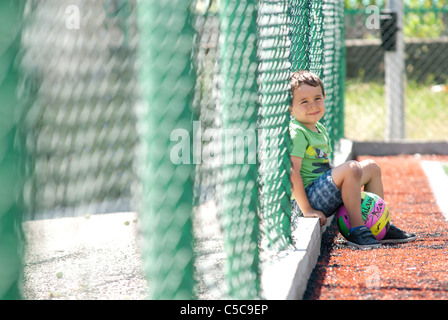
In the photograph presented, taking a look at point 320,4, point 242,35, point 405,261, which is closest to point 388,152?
point 320,4

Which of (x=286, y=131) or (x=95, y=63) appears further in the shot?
(x=286, y=131)

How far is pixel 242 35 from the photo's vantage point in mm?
2826

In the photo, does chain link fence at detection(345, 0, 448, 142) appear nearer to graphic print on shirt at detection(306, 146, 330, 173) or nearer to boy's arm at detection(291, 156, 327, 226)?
graphic print on shirt at detection(306, 146, 330, 173)

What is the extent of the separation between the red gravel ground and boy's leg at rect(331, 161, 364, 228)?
0.20m

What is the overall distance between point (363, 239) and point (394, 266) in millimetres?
558

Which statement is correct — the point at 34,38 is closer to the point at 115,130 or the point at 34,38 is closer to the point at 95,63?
the point at 95,63

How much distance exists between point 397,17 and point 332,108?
336cm

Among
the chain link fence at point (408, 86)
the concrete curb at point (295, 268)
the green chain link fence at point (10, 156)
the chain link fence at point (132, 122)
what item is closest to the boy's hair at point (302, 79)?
the concrete curb at point (295, 268)

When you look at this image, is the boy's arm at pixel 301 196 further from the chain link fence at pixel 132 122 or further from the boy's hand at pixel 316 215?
the chain link fence at pixel 132 122

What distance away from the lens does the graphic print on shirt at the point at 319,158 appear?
4.55 meters

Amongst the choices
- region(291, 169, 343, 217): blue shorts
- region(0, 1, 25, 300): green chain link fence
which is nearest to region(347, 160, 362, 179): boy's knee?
region(291, 169, 343, 217): blue shorts

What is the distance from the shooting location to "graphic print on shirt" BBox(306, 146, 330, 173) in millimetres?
4548

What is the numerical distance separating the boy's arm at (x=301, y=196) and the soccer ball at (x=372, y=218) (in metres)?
0.19
